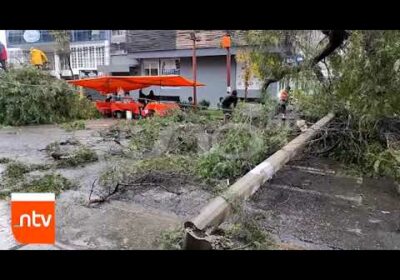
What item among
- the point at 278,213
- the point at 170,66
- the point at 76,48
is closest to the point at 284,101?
the point at 278,213

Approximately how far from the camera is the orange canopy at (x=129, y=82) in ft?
48.2

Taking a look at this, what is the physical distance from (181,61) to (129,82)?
659 cm

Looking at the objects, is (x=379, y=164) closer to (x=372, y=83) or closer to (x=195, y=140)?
(x=372, y=83)

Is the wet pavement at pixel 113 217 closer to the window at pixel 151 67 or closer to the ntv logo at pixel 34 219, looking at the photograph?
the ntv logo at pixel 34 219

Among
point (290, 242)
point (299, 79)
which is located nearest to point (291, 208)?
point (290, 242)

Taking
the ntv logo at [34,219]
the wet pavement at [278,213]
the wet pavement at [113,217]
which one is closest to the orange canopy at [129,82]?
the wet pavement at [113,217]

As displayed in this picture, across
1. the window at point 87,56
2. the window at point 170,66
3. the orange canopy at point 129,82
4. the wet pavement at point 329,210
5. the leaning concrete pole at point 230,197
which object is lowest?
the wet pavement at point 329,210

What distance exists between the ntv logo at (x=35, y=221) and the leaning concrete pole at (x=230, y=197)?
128 cm

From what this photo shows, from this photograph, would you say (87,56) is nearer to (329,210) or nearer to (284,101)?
(284,101)

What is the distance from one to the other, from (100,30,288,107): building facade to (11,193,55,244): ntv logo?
15475mm

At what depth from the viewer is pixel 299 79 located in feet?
34.1

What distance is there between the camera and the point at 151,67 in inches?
922

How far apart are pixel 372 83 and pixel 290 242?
3.44m

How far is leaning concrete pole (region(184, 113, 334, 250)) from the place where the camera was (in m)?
3.12
